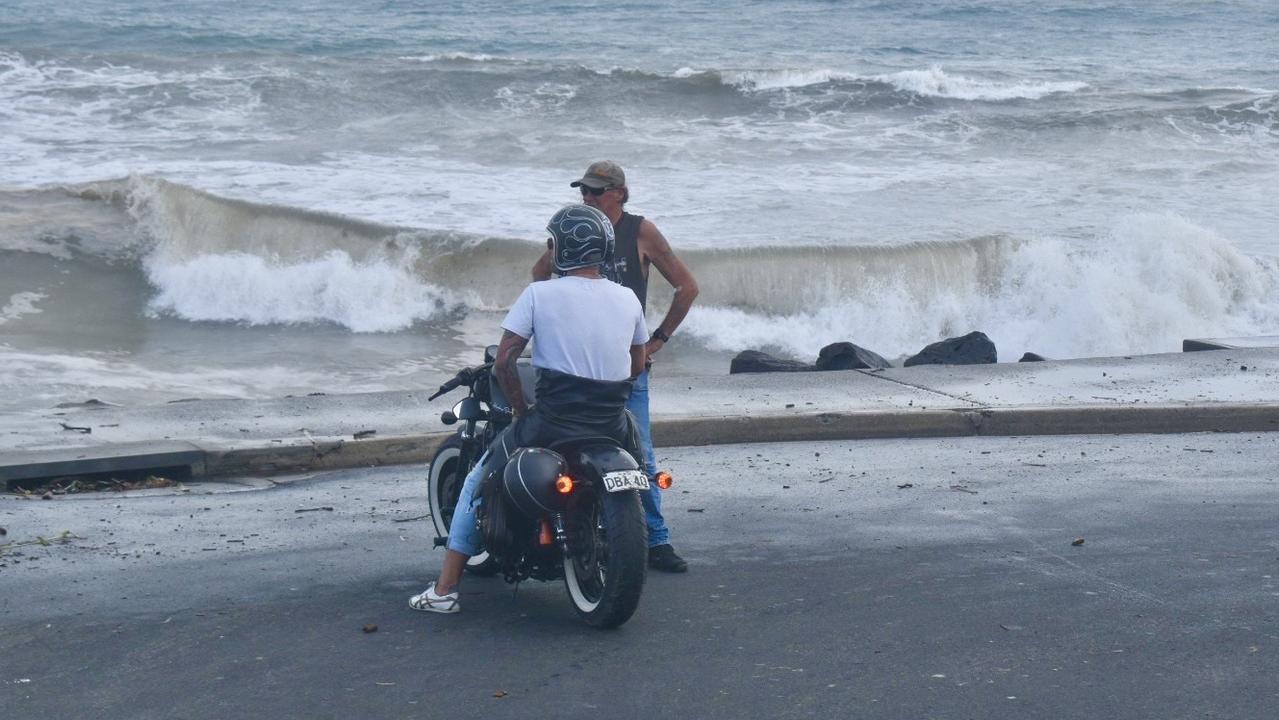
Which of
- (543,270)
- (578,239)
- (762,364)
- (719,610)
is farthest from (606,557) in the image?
(762,364)

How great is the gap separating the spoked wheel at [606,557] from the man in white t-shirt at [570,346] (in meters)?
0.32

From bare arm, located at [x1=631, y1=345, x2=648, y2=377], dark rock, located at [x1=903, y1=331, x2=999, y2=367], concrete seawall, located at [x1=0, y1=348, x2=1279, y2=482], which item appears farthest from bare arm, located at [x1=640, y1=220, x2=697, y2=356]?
dark rock, located at [x1=903, y1=331, x2=999, y2=367]

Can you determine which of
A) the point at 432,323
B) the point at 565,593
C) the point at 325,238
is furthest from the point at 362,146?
the point at 565,593

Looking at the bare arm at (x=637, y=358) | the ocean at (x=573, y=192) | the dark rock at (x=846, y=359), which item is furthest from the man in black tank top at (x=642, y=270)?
the ocean at (x=573, y=192)

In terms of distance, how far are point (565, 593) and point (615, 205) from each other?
1.63 meters

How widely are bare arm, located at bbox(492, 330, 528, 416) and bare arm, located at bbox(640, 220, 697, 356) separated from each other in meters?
0.93

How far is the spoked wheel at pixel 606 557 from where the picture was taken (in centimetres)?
529

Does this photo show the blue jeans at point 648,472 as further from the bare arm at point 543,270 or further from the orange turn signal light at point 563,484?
the orange turn signal light at point 563,484

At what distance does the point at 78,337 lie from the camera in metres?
15.4

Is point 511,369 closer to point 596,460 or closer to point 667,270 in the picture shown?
point 596,460

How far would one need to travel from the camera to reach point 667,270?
21.4 feet

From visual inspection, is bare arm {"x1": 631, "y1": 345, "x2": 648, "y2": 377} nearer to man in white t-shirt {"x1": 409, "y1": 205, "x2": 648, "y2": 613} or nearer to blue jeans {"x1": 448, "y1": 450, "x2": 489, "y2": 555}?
man in white t-shirt {"x1": 409, "y1": 205, "x2": 648, "y2": 613}

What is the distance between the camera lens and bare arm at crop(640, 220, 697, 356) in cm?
646

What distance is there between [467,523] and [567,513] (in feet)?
1.35
